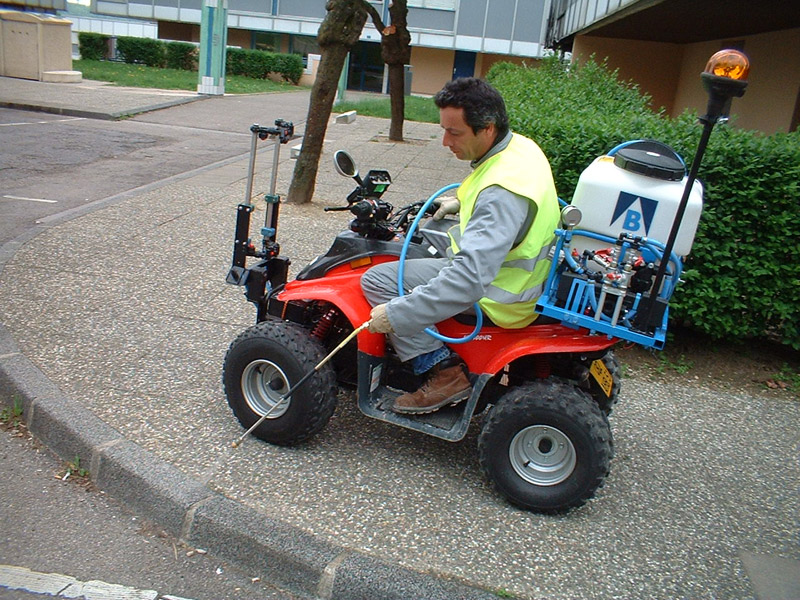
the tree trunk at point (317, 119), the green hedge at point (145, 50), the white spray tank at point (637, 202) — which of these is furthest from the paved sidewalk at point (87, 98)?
the white spray tank at point (637, 202)

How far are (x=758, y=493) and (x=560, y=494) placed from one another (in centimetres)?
120

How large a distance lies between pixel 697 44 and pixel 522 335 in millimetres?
14740

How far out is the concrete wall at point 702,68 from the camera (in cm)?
1026

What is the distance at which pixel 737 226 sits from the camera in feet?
16.9

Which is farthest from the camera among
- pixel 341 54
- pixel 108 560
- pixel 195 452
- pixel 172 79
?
pixel 172 79

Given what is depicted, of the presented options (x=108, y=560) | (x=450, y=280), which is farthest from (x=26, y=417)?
(x=450, y=280)

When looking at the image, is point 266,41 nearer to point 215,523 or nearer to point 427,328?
point 427,328

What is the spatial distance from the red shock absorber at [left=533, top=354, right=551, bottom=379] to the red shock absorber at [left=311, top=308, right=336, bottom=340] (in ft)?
3.30

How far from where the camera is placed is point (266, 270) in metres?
4.06

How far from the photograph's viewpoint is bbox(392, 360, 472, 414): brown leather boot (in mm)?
3629

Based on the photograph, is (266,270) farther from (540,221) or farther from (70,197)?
(70,197)

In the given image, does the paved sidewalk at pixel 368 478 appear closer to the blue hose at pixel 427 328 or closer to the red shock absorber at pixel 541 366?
the red shock absorber at pixel 541 366

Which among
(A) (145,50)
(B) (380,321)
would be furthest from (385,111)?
(B) (380,321)

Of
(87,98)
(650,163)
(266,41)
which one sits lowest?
(87,98)
